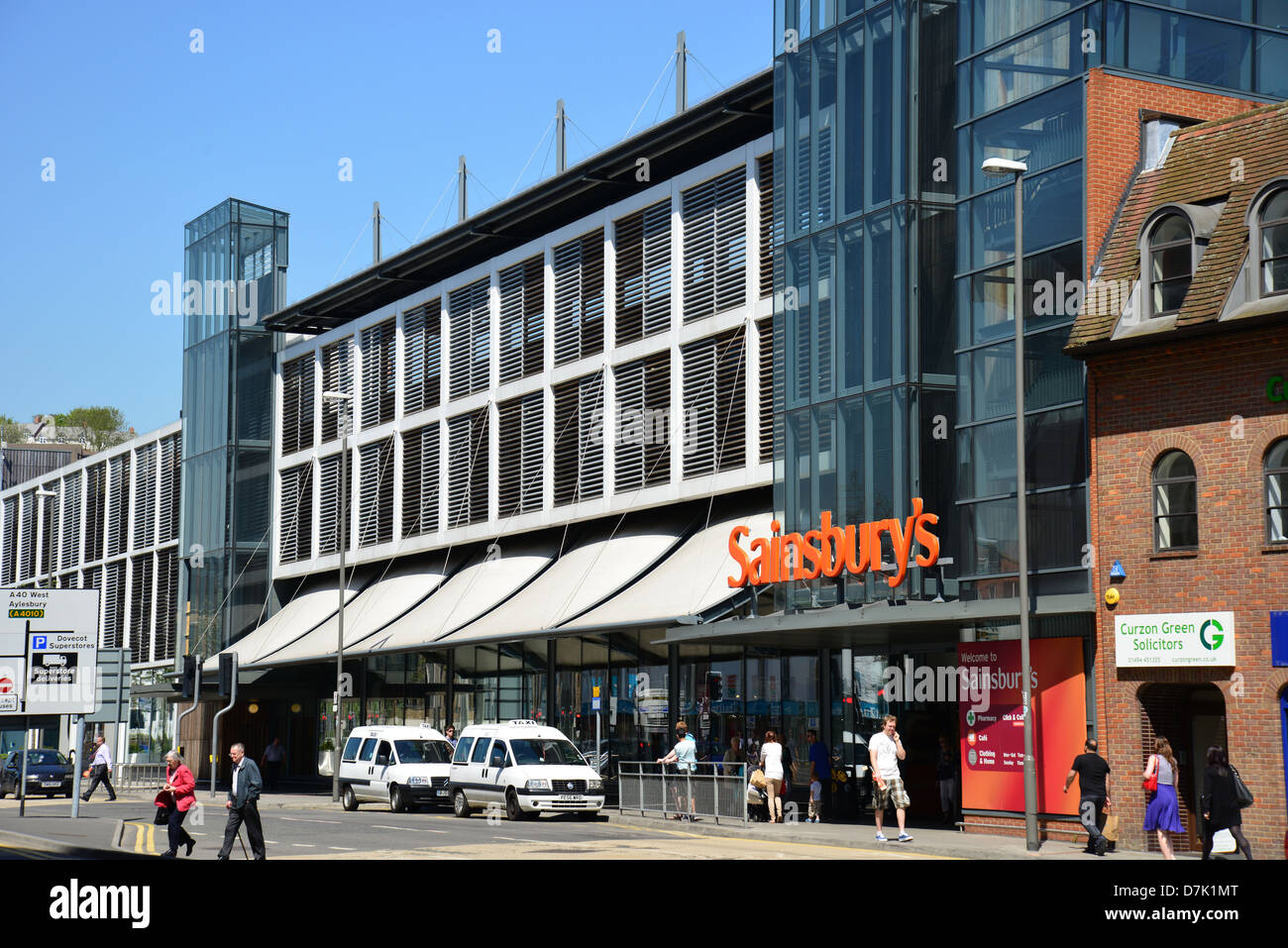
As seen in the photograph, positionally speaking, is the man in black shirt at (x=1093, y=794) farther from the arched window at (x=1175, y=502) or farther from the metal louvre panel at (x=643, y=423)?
the metal louvre panel at (x=643, y=423)

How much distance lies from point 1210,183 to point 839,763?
558 inches

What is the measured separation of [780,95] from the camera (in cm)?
3472

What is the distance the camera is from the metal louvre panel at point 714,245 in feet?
130

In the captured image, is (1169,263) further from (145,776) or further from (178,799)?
(145,776)

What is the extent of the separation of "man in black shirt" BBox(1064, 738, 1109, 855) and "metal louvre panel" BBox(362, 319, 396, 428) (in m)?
37.0

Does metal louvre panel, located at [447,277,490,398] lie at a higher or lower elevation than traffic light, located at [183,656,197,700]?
higher

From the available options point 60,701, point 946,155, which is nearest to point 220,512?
point 60,701

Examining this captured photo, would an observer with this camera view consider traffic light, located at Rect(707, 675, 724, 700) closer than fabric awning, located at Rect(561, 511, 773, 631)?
No

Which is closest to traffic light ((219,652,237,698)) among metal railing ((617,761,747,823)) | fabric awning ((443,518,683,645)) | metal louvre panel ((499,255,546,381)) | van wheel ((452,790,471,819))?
fabric awning ((443,518,683,645))

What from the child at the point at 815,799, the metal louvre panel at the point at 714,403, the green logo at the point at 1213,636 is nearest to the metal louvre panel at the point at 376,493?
the metal louvre panel at the point at 714,403

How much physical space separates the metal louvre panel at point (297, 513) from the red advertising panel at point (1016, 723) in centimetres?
3761

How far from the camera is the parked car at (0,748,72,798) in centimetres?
4922

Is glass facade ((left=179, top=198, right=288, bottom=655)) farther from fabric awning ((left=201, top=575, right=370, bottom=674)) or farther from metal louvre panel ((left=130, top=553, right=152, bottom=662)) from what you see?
metal louvre panel ((left=130, top=553, right=152, bottom=662))
